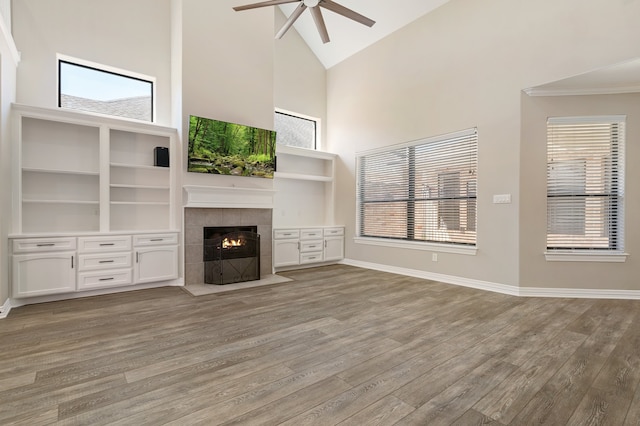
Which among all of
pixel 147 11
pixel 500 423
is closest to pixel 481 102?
pixel 500 423

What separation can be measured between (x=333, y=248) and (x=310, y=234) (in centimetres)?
71

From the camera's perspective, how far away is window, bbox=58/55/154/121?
15.3ft

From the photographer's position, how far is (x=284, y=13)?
22.0 ft

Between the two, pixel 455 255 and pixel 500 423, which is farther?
pixel 455 255

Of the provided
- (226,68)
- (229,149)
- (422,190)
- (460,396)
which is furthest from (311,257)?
(460,396)

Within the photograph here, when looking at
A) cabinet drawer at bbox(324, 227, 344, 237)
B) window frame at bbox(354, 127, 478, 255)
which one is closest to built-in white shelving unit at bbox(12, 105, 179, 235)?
cabinet drawer at bbox(324, 227, 344, 237)

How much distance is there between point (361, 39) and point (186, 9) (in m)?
3.26

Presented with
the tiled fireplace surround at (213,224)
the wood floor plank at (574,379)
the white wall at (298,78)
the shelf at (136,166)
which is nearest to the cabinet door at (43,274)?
the shelf at (136,166)

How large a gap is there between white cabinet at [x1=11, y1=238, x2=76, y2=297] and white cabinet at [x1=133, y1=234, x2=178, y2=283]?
738 mm

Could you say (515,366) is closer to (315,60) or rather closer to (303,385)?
(303,385)

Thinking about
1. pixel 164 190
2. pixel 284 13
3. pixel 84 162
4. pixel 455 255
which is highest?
pixel 284 13

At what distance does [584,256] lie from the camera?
426 centimetres

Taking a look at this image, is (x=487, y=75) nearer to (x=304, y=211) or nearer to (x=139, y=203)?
(x=304, y=211)

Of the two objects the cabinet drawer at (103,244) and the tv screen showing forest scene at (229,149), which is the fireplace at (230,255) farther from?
the cabinet drawer at (103,244)
